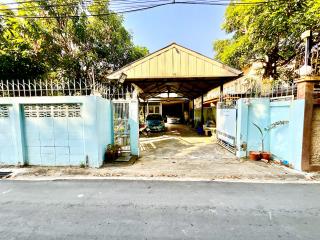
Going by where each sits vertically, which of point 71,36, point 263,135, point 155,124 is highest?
point 71,36

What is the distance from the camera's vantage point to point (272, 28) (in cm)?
839

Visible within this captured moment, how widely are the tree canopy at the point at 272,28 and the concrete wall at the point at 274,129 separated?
411 cm

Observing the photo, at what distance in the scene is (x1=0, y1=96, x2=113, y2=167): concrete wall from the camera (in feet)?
18.2

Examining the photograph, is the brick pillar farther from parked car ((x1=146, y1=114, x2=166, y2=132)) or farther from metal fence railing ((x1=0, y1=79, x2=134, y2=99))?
parked car ((x1=146, y1=114, x2=166, y2=132))

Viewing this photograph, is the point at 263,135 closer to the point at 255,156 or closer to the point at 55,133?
the point at 255,156

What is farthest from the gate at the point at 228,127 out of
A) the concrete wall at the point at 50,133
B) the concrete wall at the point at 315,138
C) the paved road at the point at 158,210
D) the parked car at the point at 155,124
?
the parked car at the point at 155,124

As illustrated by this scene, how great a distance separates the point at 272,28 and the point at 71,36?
43.9 ft

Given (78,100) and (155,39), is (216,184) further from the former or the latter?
(155,39)

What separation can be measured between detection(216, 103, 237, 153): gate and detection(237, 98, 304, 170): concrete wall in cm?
49

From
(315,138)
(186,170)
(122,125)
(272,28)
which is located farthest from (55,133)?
(272,28)

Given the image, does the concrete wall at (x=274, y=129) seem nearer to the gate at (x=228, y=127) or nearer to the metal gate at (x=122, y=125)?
the gate at (x=228, y=127)

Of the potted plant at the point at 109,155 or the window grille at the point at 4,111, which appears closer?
the window grille at the point at 4,111

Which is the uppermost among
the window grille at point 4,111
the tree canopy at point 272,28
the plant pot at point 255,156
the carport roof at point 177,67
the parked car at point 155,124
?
the tree canopy at point 272,28

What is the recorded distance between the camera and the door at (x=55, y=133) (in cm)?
562
